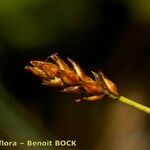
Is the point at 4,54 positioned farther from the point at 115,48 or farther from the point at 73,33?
the point at 115,48

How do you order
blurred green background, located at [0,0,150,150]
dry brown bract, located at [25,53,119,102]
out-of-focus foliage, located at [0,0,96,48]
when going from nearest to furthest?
dry brown bract, located at [25,53,119,102] → out-of-focus foliage, located at [0,0,96,48] → blurred green background, located at [0,0,150,150]

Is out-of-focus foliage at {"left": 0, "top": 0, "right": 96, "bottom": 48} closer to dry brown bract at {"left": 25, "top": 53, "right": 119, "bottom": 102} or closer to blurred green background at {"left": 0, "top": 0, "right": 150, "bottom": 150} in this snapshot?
blurred green background at {"left": 0, "top": 0, "right": 150, "bottom": 150}

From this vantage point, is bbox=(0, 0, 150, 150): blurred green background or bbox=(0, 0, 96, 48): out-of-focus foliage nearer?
bbox=(0, 0, 96, 48): out-of-focus foliage

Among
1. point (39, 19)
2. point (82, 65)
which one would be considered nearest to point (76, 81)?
point (39, 19)

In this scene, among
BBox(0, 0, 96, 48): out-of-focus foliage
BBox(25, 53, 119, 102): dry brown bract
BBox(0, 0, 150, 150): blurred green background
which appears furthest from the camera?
BBox(0, 0, 150, 150): blurred green background

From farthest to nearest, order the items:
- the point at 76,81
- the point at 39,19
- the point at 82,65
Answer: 1. the point at 82,65
2. the point at 39,19
3. the point at 76,81

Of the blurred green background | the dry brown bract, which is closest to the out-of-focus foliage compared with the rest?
the blurred green background

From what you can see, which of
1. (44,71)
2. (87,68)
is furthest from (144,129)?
(44,71)

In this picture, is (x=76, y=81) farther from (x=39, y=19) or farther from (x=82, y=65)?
(x=82, y=65)
